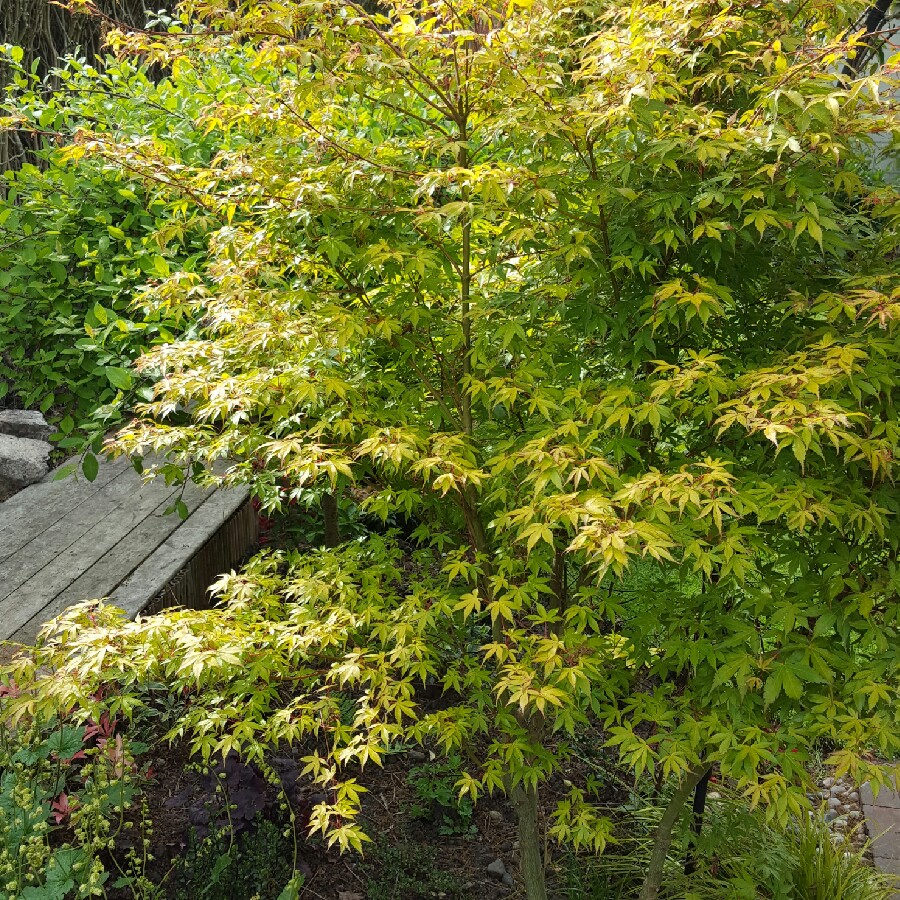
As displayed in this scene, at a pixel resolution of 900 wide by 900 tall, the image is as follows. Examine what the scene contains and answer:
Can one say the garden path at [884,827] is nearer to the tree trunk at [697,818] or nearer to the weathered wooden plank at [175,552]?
the tree trunk at [697,818]

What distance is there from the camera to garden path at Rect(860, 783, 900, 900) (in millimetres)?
3428

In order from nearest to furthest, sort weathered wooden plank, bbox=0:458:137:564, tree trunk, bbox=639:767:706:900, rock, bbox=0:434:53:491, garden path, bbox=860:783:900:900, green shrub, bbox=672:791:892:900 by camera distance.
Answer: tree trunk, bbox=639:767:706:900
green shrub, bbox=672:791:892:900
garden path, bbox=860:783:900:900
weathered wooden plank, bbox=0:458:137:564
rock, bbox=0:434:53:491

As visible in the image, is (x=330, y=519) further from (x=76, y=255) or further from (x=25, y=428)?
(x=76, y=255)

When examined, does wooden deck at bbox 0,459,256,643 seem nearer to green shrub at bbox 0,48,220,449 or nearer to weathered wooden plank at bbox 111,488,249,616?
weathered wooden plank at bbox 111,488,249,616

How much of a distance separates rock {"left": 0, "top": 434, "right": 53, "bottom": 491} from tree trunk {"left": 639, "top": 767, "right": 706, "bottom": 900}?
328cm

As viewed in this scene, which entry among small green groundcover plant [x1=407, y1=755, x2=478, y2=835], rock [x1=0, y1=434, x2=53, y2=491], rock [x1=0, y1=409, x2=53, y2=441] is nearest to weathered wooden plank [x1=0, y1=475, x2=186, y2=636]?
rock [x1=0, y1=434, x2=53, y2=491]

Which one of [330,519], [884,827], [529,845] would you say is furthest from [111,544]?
[884,827]

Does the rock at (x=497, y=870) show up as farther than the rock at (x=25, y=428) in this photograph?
No

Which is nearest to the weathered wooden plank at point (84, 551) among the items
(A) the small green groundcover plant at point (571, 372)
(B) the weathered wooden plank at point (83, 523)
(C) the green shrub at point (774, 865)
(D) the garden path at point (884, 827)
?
(B) the weathered wooden plank at point (83, 523)

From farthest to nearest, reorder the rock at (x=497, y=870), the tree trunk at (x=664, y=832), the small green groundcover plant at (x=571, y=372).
→ the rock at (x=497, y=870), the tree trunk at (x=664, y=832), the small green groundcover plant at (x=571, y=372)

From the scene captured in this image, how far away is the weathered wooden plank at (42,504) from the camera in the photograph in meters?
3.81

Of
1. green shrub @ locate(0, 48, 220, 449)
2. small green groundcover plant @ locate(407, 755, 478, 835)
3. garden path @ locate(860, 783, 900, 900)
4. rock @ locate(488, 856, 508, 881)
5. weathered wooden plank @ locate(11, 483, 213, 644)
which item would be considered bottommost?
garden path @ locate(860, 783, 900, 900)

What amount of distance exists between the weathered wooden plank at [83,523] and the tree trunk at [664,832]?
7.60ft

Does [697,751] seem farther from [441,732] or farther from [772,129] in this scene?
[772,129]
